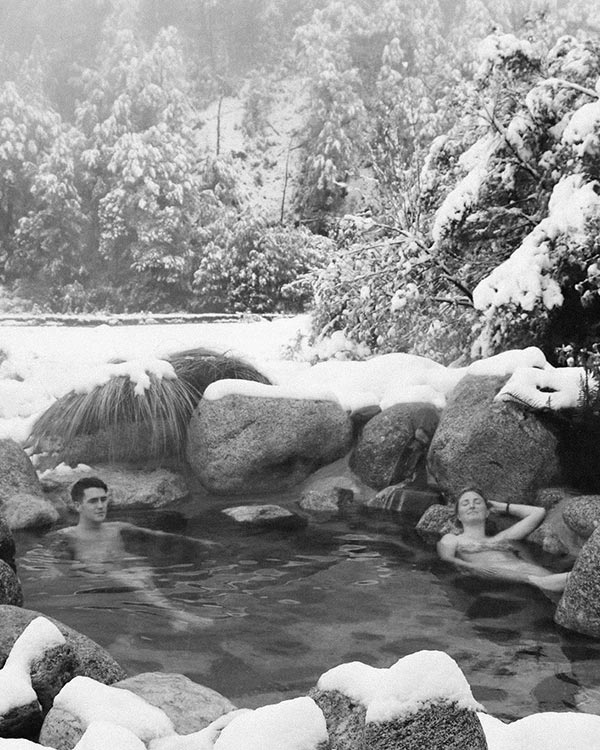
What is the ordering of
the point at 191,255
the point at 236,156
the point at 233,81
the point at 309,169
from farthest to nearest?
the point at 233,81
the point at 236,156
the point at 309,169
the point at 191,255

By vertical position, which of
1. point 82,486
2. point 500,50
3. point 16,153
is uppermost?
point 16,153

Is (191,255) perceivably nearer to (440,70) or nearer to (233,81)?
(440,70)

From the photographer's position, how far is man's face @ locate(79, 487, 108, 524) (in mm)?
6250

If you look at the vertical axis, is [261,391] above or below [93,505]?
above

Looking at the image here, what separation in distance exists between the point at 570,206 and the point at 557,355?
1759 millimetres

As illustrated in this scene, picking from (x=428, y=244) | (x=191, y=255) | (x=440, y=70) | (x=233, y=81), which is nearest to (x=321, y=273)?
(x=428, y=244)

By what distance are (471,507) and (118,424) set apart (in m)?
3.55

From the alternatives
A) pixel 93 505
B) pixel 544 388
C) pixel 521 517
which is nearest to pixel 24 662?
pixel 93 505

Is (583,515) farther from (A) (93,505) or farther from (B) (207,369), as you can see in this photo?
(B) (207,369)

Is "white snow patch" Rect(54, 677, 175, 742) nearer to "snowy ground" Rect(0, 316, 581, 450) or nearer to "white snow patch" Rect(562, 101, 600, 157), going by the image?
"snowy ground" Rect(0, 316, 581, 450)

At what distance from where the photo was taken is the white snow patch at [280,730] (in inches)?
78.0

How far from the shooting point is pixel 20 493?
711cm

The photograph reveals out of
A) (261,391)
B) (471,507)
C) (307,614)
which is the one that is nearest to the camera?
(307,614)

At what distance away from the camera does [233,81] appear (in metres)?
45.6
